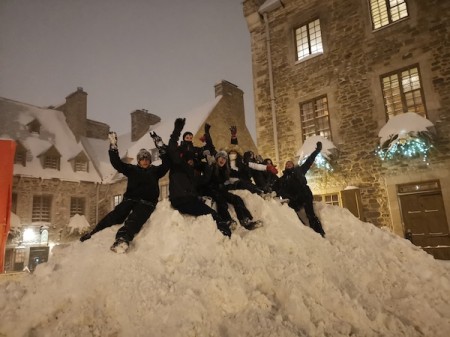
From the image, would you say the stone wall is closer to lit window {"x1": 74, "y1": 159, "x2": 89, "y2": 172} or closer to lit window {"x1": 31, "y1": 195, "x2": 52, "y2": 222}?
lit window {"x1": 74, "y1": 159, "x2": 89, "y2": 172}

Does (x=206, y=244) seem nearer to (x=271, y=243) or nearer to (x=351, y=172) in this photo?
(x=271, y=243)

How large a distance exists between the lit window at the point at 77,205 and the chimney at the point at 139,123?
6.27 meters

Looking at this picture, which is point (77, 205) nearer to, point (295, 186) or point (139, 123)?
point (139, 123)

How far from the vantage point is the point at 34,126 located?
21.6 m

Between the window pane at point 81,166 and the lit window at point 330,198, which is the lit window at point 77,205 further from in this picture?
the lit window at point 330,198

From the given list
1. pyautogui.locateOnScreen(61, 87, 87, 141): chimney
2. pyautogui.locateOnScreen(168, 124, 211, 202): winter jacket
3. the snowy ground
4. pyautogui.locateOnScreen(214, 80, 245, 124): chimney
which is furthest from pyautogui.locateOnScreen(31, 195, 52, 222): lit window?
pyautogui.locateOnScreen(168, 124, 211, 202): winter jacket

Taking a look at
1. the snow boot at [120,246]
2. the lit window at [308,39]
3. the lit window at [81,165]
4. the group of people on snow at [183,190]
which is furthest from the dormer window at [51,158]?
the snow boot at [120,246]

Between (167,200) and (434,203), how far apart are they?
7892mm

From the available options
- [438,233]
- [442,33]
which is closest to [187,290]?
[438,233]

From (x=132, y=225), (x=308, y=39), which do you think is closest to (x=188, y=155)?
(x=132, y=225)

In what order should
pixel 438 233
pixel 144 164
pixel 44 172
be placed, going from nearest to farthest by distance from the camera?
pixel 144 164, pixel 438 233, pixel 44 172

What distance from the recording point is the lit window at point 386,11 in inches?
380

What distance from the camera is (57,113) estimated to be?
24.1 meters

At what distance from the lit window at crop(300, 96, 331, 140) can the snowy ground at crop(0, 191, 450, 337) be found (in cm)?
671
